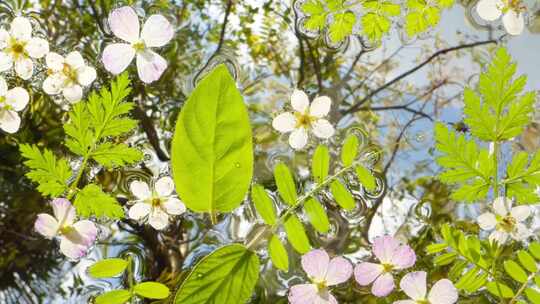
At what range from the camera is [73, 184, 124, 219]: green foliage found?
0.60 meters

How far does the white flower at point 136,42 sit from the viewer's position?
63 centimetres

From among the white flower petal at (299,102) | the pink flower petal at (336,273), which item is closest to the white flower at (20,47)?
the white flower petal at (299,102)

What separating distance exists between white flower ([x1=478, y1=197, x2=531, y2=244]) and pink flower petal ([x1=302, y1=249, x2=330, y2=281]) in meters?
0.21

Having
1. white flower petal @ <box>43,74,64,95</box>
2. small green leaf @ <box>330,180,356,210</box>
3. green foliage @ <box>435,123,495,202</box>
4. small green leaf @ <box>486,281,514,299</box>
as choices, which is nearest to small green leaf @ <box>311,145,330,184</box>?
small green leaf @ <box>330,180,356,210</box>

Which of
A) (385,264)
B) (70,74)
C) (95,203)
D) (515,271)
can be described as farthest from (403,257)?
(70,74)

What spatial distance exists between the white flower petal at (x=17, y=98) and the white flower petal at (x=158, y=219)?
21 centimetres

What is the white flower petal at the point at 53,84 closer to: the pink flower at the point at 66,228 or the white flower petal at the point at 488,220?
the pink flower at the point at 66,228

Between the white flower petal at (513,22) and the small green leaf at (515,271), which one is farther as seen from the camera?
the white flower petal at (513,22)

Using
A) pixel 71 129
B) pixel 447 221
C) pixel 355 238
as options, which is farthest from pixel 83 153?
pixel 447 221

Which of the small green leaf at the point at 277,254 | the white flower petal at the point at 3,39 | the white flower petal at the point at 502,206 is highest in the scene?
the white flower petal at the point at 3,39

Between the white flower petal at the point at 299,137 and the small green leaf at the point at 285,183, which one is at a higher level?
the white flower petal at the point at 299,137

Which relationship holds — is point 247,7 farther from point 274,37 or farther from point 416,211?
point 416,211

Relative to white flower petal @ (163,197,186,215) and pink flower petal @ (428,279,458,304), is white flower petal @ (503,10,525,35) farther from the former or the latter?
white flower petal @ (163,197,186,215)

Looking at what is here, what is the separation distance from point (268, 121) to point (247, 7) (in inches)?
6.9
